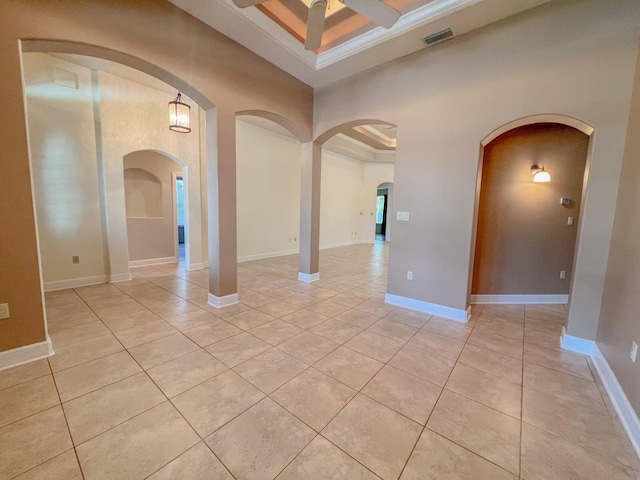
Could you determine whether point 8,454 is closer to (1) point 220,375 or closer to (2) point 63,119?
(1) point 220,375

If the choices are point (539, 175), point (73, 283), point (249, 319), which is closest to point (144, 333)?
point (249, 319)

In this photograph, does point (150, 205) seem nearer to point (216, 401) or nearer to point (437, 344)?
point (216, 401)

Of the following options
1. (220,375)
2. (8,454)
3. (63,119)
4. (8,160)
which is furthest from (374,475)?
(63,119)

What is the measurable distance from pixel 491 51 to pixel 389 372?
3.56 metres

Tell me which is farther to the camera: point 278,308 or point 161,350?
point 278,308

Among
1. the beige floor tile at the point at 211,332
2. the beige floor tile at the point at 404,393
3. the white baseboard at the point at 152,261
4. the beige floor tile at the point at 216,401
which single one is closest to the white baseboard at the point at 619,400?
the beige floor tile at the point at 404,393

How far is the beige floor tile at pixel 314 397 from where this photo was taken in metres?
1.65

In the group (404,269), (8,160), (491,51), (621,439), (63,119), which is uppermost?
(491,51)

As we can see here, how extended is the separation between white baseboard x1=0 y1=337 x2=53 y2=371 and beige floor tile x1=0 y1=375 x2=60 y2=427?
366mm

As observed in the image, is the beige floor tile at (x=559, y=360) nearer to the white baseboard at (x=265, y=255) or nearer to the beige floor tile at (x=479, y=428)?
the beige floor tile at (x=479, y=428)

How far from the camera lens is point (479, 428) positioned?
1597mm

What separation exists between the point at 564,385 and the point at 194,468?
8.97ft

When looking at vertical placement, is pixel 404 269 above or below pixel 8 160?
below

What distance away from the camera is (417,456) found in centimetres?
140
